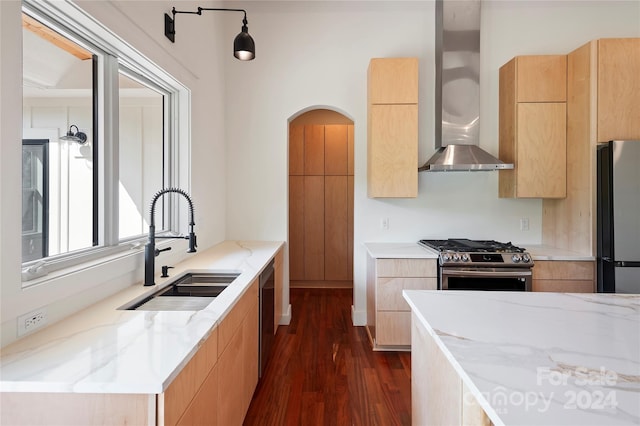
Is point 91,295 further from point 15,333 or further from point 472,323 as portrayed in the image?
point 472,323

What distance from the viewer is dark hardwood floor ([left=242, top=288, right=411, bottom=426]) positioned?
201 cm

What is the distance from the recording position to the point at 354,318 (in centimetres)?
346

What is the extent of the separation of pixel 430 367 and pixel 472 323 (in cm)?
28

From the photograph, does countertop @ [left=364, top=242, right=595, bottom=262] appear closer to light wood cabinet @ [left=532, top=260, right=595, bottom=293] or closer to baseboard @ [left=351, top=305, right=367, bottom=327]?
light wood cabinet @ [left=532, top=260, right=595, bottom=293]

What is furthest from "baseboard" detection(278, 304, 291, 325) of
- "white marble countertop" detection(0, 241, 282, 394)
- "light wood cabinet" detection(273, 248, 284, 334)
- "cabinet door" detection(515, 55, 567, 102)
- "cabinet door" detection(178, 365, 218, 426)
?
"cabinet door" detection(515, 55, 567, 102)

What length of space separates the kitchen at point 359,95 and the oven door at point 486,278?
2.56 feet

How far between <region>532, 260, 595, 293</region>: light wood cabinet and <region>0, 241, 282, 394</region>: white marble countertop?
103 inches

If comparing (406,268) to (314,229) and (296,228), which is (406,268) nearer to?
(314,229)

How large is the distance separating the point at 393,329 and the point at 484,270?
92cm

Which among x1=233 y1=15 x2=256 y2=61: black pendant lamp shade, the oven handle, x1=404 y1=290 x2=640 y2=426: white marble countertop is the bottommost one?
the oven handle

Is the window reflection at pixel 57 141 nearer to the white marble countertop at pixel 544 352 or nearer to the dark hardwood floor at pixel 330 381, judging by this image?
the dark hardwood floor at pixel 330 381

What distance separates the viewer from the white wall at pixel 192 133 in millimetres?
1053

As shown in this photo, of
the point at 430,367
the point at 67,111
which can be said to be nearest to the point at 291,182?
the point at 67,111

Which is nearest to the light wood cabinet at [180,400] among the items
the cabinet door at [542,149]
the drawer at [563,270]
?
the drawer at [563,270]
